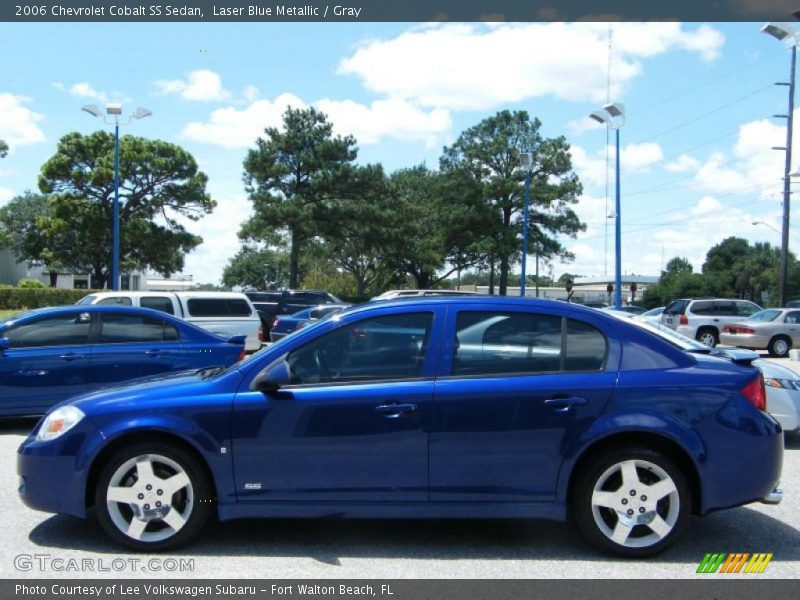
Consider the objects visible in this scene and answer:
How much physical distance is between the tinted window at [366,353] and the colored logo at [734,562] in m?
2.18

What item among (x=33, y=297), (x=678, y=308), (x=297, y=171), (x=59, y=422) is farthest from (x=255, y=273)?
(x=59, y=422)

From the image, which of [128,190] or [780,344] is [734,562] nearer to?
[780,344]

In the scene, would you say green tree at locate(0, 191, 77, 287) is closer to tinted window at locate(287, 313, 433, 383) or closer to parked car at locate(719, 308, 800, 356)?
parked car at locate(719, 308, 800, 356)

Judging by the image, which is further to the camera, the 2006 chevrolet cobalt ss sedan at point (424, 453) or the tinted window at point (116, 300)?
the tinted window at point (116, 300)

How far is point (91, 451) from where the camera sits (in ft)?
15.7

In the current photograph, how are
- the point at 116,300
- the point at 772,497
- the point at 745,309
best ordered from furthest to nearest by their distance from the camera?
the point at 745,309
the point at 116,300
the point at 772,497

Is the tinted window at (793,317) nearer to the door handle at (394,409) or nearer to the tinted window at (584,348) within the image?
the tinted window at (584,348)

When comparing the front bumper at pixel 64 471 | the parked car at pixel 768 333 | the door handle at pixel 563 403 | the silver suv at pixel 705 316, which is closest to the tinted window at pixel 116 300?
the front bumper at pixel 64 471

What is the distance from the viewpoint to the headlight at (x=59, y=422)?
488cm

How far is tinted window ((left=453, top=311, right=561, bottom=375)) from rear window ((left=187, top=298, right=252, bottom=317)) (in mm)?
10883

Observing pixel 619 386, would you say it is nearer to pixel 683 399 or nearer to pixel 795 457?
pixel 683 399

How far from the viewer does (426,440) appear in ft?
15.6

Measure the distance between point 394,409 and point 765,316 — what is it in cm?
2194

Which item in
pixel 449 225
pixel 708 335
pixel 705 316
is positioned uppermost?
pixel 449 225
